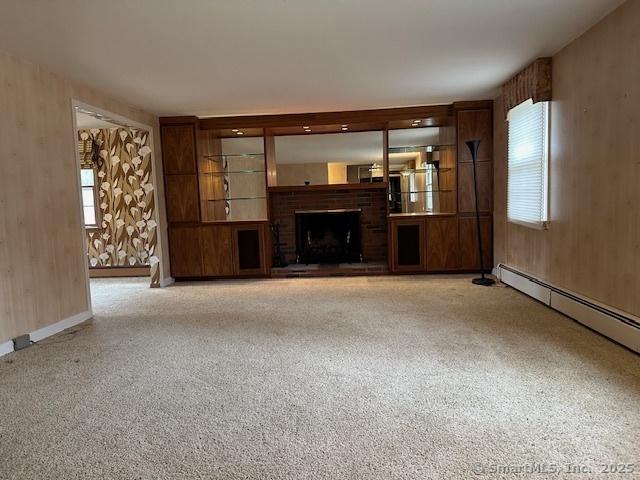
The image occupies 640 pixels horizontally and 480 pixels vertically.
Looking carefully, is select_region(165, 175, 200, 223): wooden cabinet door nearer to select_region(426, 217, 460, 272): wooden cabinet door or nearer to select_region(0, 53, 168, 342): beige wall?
select_region(0, 53, 168, 342): beige wall

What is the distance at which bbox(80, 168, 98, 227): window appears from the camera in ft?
22.5

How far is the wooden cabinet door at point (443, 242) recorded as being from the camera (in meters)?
5.91

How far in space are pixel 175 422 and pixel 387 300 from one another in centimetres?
286

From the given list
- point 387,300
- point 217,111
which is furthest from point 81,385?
point 217,111

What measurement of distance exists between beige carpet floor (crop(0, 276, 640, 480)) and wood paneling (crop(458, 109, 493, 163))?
8.41ft

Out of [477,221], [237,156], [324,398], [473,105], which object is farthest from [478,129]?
[324,398]

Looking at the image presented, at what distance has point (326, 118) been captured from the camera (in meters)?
5.99

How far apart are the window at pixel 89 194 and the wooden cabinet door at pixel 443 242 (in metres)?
5.42

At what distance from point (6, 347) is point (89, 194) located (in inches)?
165

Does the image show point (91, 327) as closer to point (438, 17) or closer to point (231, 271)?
point (231, 271)

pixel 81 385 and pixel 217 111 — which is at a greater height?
pixel 217 111

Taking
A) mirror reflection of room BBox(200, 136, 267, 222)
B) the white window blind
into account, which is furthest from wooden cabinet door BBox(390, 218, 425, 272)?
mirror reflection of room BBox(200, 136, 267, 222)

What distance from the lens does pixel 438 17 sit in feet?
9.75

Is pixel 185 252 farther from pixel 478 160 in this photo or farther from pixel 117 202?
pixel 478 160
